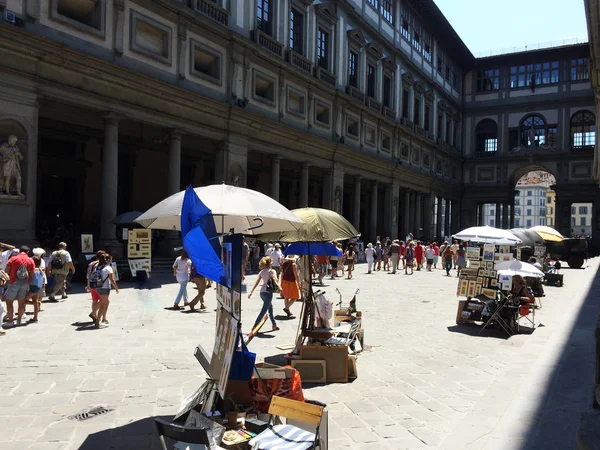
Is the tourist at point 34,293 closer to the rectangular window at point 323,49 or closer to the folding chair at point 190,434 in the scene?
the folding chair at point 190,434

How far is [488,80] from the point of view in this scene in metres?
53.3

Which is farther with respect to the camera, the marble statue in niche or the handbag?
the marble statue in niche

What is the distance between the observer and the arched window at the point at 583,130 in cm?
4791

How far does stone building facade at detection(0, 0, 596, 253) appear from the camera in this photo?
15.5 meters

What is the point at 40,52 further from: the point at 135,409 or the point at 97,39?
the point at 135,409

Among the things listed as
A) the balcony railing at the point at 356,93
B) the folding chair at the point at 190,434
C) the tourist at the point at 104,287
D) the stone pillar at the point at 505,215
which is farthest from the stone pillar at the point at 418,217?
the folding chair at the point at 190,434

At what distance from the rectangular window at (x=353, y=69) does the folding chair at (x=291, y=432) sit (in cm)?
3007

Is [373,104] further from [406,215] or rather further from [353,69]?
[406,215]

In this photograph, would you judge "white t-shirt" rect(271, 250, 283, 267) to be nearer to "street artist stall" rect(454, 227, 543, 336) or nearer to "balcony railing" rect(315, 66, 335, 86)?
"street artist stall" rect(454, 227, 543, 336)

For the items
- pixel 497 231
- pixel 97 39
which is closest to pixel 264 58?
pixel 97 39

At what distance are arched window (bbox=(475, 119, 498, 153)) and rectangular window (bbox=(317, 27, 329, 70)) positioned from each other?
1148 inches

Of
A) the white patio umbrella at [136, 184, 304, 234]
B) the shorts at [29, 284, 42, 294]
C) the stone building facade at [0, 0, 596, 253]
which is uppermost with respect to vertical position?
the stone building facade at [0, 0, 596, 253]

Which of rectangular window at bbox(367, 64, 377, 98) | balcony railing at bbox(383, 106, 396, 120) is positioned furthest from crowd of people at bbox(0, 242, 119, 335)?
balcony railing at bbox(383, 106, 396, 120)

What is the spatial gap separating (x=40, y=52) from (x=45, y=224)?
8385 mm
